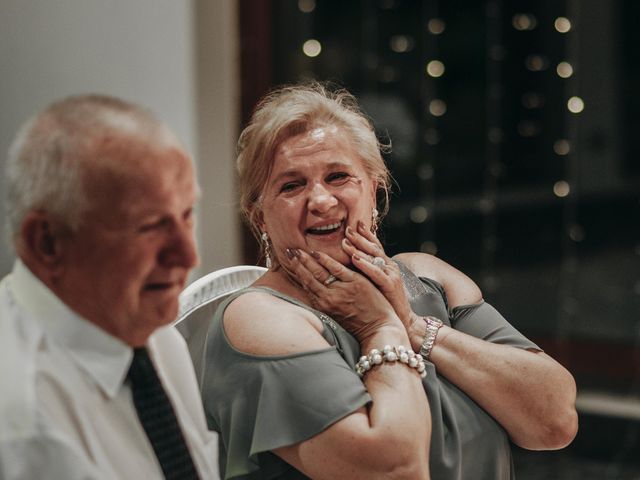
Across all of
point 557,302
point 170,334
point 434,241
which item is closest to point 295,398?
point 170,334

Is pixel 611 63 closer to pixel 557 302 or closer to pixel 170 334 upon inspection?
pixel 557 302

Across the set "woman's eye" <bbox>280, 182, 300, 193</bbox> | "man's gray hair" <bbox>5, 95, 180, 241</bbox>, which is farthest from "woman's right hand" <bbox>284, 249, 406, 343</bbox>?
"man's gray hair" <bbox>5, 95, 180, 241</bbox>

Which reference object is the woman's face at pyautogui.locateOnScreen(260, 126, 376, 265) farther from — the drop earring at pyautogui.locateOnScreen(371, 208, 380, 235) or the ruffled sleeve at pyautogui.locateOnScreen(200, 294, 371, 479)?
the ruffled sleeve at pyautogui.locateOnScreen(200, 294, 371, 479)

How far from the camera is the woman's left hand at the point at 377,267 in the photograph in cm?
154

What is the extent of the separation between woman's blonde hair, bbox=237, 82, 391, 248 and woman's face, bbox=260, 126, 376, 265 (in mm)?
20

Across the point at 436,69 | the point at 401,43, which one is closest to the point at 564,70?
the point at 436,69

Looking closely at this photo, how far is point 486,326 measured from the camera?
1679 mm

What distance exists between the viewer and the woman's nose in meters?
1.55

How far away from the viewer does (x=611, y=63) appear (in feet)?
14.8

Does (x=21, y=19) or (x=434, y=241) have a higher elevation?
(x=21, y=19)

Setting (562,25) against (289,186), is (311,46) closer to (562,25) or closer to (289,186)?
(562,25)

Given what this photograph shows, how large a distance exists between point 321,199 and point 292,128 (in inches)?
5.7

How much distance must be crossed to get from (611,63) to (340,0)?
1.43 m

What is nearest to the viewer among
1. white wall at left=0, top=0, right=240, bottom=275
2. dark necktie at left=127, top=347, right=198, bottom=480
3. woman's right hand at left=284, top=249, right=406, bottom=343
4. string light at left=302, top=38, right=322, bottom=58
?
dark necktie at left=127, top=347, right=198, bottom=480
